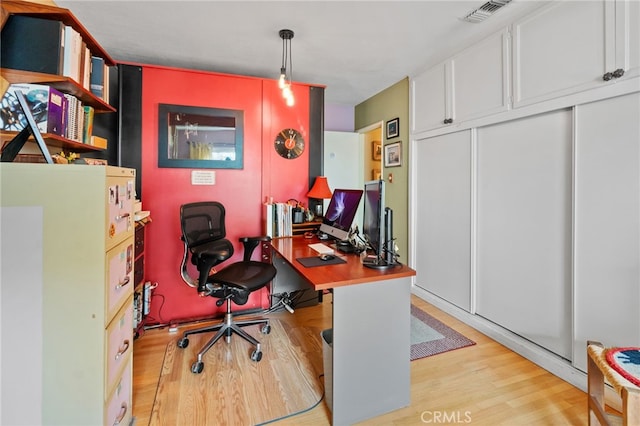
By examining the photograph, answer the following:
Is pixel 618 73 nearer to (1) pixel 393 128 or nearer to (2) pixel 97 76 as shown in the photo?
(1) pixel 393 128

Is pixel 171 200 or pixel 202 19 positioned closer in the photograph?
pixel 202 19

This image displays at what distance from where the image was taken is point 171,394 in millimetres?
1755

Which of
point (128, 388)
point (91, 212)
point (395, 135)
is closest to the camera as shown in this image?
point (91, 212)

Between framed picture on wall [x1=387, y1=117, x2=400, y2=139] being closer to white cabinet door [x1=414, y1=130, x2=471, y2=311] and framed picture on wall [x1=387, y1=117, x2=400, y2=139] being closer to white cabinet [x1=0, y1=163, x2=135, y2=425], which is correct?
white cabinet door [x1=414, y1=130, x2=471, y2=311]

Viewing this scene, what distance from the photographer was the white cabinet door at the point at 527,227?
1.98 m

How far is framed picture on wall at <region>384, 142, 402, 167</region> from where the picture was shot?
3.62 meters

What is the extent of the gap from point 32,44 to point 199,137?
1.33 m

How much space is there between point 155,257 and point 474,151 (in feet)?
10.1

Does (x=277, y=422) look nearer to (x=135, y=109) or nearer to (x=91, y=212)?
(x=91, y=212)

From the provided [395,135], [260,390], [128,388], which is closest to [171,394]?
[128,388]

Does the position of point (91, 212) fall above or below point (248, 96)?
below

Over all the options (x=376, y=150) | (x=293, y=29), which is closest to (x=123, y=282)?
(x=293, y=29)

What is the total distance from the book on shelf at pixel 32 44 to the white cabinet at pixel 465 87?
9.58ft

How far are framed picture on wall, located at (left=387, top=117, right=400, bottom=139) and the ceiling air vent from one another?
Answer: 1469 mm
